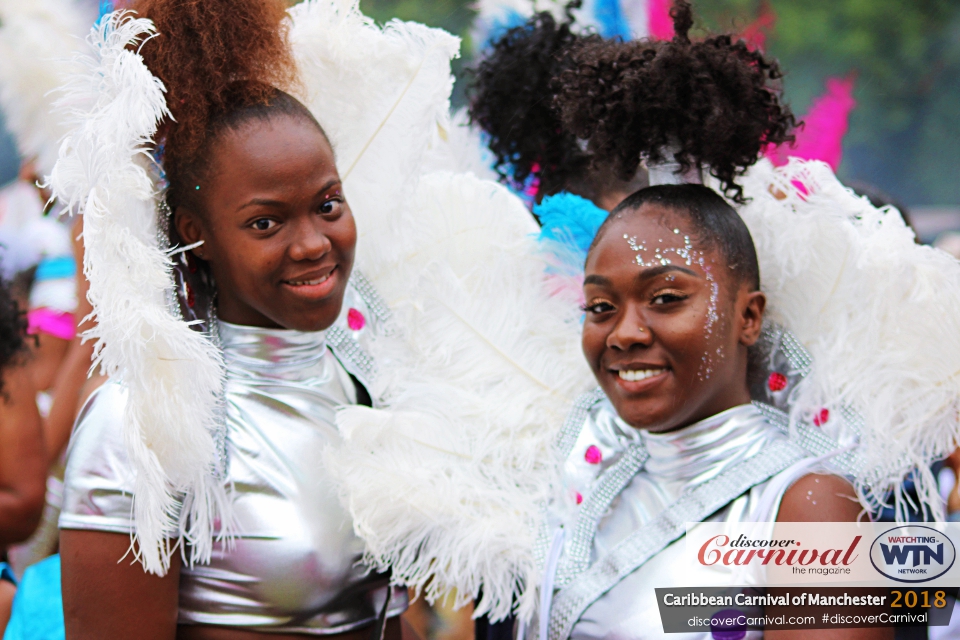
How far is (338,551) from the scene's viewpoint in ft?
6.53

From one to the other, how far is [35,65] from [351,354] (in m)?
1.40

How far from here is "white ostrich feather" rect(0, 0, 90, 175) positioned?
8.38 feet

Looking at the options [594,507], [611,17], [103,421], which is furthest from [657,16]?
[103,421]

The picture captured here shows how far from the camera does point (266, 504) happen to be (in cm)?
195

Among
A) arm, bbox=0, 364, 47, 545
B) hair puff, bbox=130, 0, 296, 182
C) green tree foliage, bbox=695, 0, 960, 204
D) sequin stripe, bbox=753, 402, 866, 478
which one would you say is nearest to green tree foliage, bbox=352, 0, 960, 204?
green tree foliage, bbox=695, 0, 960, 204

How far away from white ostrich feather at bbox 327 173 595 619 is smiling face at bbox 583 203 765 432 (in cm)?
36

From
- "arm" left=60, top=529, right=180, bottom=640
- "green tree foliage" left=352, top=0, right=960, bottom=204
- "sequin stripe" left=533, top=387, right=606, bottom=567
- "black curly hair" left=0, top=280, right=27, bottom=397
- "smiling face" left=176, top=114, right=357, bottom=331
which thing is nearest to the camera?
"arm" left=60, top=529, right=180, bottom=640

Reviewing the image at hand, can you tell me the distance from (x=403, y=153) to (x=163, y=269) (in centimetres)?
85

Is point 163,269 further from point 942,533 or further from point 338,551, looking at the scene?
point 942,533

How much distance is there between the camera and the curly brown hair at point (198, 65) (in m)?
1.90

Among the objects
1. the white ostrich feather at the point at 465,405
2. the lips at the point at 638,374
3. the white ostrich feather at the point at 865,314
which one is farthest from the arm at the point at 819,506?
the white ostrich feather at the point at 465,405

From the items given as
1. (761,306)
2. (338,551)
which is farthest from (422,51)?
(338,551)

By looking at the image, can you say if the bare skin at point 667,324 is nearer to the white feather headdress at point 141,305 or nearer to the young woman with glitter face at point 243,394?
the young woman with glitter face at point 243,394

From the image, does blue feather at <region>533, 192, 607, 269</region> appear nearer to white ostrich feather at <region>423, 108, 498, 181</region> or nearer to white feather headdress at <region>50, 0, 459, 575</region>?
white ostrich feather at <region>423, 108, 498, 181</region>
